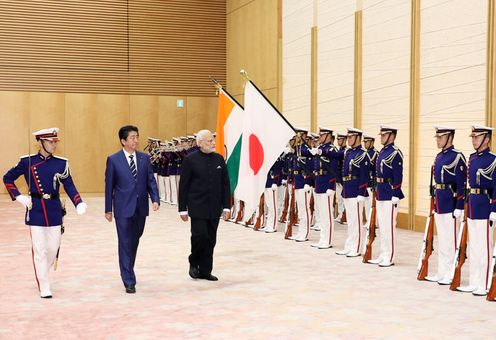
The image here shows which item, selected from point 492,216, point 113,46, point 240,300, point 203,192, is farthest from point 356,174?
point 113,46

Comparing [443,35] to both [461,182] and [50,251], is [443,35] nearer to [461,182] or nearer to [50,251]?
[461,182]

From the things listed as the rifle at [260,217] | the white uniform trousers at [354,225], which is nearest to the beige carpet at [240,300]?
the white uniform trousers at [354,225]

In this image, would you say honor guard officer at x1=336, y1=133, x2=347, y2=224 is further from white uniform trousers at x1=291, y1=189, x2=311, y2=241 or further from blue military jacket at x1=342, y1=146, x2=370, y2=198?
blue military jacket at x1=342, y1=146, x2=370, y2=198

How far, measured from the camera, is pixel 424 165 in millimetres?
11289

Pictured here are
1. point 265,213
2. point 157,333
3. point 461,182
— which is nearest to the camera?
point 157,333

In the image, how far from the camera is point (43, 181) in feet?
20.0

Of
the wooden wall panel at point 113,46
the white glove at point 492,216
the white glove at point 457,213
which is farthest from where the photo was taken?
the wooden wall panel at point 113,46

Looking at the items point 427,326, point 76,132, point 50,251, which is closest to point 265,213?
point 50,251

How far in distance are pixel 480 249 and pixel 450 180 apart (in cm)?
79

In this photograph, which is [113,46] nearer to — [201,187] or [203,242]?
[201,187]

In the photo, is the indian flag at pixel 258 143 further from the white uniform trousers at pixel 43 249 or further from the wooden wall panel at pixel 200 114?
the wooden wall panel at pixel 200 114

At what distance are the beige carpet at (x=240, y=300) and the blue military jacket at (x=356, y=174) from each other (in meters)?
0.85

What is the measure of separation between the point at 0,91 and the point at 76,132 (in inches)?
90.5

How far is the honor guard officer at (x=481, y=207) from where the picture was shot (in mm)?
6203
